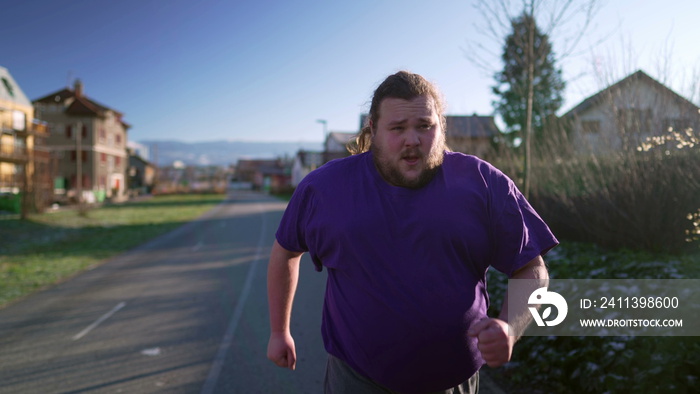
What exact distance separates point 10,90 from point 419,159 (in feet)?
150

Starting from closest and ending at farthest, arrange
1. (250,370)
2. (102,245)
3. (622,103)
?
1. (250,370)
2. (622,103)
3. (102,245)

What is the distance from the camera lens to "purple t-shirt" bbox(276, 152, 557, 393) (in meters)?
2.11

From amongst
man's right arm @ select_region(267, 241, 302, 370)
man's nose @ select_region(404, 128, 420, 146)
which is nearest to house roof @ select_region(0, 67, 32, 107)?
man's right arm @ select_region(267, 241, 302, 370)

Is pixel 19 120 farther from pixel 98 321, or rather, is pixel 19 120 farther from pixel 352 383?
pixel 352 383

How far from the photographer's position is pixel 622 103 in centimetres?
792

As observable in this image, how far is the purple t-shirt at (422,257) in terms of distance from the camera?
6.91 ft

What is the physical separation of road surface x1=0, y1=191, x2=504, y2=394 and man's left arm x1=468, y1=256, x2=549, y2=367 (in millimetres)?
3467

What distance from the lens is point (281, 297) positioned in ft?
8.38

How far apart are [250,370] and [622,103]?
6725 millimetres

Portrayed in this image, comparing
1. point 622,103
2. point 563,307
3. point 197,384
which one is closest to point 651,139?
point 622,103

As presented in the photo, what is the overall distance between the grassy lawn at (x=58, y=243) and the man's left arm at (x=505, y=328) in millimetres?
10490

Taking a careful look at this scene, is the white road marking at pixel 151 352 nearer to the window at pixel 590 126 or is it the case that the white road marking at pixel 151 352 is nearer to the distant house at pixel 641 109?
the distant house at pixel 641 109

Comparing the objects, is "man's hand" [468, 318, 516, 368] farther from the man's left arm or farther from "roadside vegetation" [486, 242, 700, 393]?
"roadside vegetation" [486, 242, 700, 393]

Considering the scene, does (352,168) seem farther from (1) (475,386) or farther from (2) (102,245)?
(2) (102,245)
